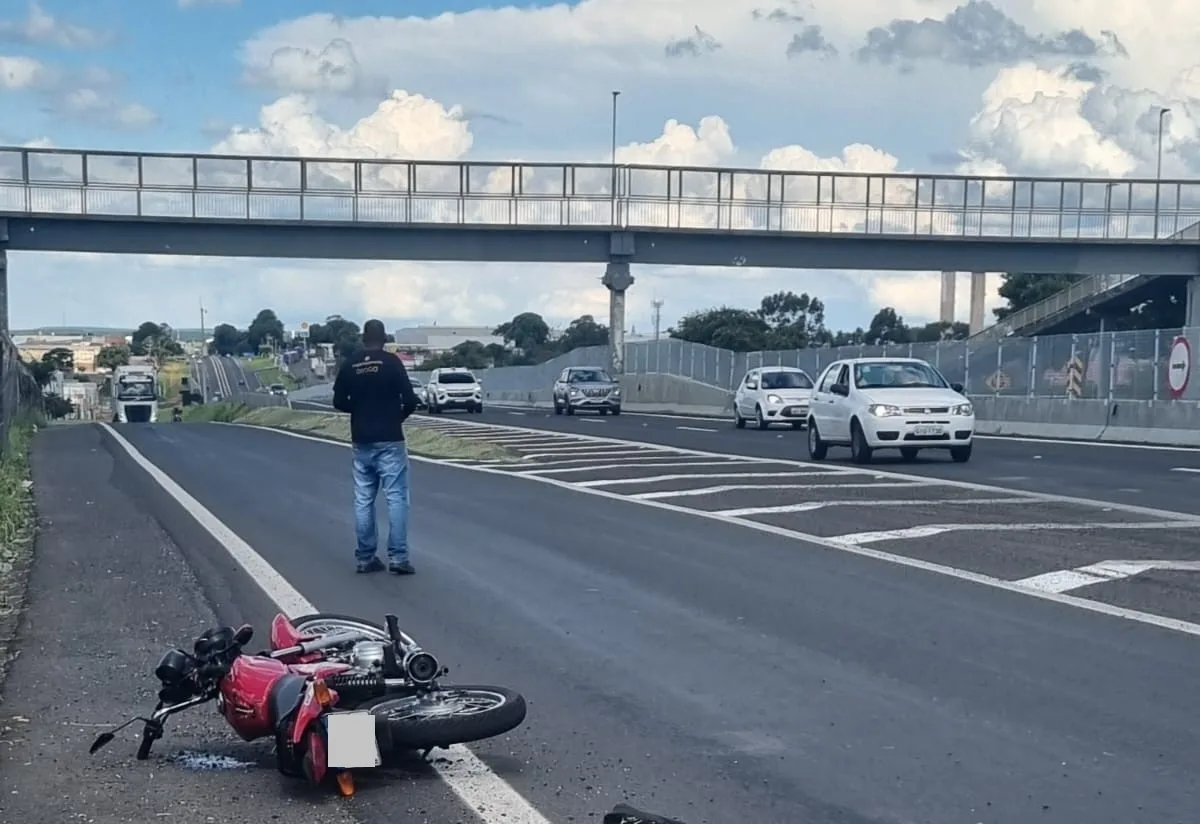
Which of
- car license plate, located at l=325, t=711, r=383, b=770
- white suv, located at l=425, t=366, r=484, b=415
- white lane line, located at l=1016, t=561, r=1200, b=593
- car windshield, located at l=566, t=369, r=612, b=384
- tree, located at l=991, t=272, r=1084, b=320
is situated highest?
tree, located at l=991, t=272, r=1084, b=320

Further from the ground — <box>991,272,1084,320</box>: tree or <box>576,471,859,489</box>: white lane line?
<box>991,272,1084,320</box>: tree

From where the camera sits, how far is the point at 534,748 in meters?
6.87

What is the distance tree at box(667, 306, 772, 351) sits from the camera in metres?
103

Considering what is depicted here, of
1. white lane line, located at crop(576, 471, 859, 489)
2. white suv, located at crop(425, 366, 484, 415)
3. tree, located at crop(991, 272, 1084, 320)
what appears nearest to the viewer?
white lane line, located at crop(576, 471, 859, 489)

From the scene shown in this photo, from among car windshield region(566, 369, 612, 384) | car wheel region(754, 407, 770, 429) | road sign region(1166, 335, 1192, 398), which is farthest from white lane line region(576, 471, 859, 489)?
car windshield region(566, 369, 612, 384)

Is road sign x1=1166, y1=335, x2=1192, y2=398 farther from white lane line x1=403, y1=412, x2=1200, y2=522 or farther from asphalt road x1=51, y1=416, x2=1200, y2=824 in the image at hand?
asphalt road x1=51, y1=416, x2=1200, y2=824

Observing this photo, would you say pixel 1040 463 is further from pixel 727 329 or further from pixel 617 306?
pixel 727 329

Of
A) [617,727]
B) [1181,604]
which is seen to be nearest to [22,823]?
[617,727]

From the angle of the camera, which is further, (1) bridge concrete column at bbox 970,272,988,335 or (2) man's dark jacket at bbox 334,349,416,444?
(1) bridge concrete column at bbox 970,272,988,335

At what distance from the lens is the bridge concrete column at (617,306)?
57281 mm

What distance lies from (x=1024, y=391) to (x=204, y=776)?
33593 mm

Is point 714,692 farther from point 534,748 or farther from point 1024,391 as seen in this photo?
point 1024,391

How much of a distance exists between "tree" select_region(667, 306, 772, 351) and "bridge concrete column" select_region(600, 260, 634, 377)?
32249 mm

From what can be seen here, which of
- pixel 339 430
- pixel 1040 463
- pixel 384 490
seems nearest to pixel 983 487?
pixel 1040 463
